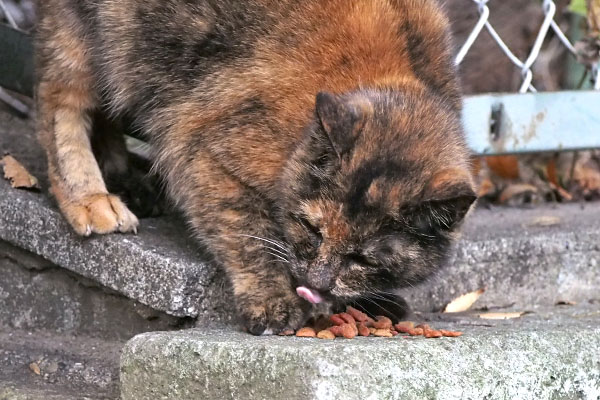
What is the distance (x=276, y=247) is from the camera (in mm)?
2879

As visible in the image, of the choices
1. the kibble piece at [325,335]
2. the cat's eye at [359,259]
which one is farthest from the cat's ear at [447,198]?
the kibble piece at [325,335]

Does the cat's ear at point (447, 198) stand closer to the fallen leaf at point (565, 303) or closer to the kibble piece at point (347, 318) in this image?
the kibble piece at point (347, 318)

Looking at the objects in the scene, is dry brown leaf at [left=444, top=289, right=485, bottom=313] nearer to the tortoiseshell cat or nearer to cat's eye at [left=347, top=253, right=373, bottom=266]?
the tortoiseshell cat

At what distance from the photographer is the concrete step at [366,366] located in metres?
2.22

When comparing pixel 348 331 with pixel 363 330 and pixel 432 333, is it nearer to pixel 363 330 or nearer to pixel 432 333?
pixel 363 330

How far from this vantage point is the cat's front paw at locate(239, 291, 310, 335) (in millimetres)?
2732

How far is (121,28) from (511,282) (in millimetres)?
1655

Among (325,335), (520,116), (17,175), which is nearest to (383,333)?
(325,335)

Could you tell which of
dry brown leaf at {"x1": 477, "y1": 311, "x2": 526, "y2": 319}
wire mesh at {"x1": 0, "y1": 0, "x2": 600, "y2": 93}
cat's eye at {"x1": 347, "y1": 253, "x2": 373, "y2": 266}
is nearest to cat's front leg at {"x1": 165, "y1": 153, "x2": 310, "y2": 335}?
cat's eye at {"x1": 347, "y1": 253, "x2": 373, "y2": 266}

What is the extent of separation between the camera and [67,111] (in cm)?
348

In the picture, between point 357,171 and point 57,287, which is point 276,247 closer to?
point 357,171

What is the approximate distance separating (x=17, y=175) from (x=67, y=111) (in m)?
0.29

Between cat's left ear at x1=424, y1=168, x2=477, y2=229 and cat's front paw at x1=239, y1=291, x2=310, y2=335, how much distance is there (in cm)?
45

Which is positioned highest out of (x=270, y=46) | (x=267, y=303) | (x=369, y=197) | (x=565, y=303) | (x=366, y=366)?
(x=270, y=46)
